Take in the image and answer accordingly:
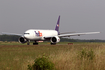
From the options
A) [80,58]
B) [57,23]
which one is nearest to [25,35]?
[57,23]

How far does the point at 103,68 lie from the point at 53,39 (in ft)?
111

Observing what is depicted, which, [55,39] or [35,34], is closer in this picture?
[35,34]

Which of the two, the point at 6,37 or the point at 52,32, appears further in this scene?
the point at 6,37

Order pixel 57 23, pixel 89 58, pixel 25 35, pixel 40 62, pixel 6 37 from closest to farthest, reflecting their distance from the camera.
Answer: pixel 40 62 → pixel 89 58 → pixel 25 35 → pixel 57 23 → pixel 6 37

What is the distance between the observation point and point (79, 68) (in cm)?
1101

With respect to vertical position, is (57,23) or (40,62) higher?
(57,23)

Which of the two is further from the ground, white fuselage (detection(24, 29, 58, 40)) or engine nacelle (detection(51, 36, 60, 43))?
white fuselage (detection(24, 29, 58, 40))

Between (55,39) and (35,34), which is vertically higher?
(35,34)

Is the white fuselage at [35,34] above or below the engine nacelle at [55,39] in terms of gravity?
above

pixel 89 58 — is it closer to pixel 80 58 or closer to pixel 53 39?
pixel 80 58

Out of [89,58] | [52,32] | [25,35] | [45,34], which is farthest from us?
[52,32]

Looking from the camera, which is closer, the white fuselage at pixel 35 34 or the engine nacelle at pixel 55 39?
the white fuselage at pixel 35 34

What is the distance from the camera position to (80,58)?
13258 mm

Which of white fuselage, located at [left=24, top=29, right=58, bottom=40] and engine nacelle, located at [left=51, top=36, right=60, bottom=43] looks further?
engine nacelle, located at [left=51, top=36, right=60, bottom=43]
